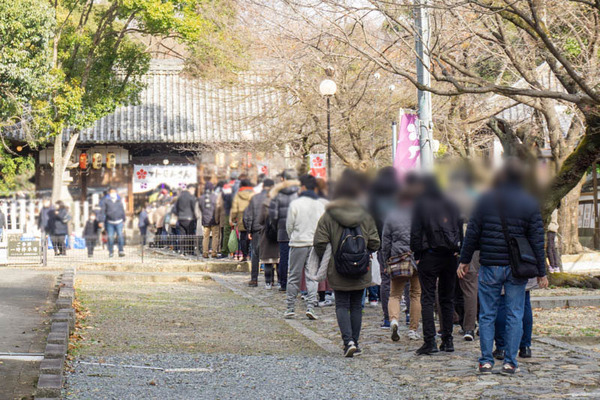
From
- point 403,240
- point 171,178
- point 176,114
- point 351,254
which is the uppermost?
point 176,114

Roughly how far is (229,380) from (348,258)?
1833 millimetres

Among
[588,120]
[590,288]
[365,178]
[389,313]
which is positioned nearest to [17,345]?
[389,313]

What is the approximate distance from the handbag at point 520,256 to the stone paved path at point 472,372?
97cm

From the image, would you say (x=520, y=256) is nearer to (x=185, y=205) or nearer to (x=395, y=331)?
(x=395, y=331)

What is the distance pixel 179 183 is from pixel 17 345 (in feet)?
14.6

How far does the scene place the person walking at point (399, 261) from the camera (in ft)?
31.5

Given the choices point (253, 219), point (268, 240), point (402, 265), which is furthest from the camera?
point (253, 219)

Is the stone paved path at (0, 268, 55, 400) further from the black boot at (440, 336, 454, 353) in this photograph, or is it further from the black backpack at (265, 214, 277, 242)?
the black boot at (440, 336, 454, 353)

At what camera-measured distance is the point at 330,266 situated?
8.94 meters

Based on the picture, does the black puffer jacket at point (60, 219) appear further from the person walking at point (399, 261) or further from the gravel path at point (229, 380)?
the person walking at point (399, 261)

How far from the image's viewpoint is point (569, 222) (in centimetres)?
2373

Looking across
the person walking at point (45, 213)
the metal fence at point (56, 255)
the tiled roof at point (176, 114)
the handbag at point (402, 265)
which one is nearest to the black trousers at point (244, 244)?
the metal fence at point (56, 255)

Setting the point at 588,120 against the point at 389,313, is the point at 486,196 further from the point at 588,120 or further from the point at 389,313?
the point at 588,120

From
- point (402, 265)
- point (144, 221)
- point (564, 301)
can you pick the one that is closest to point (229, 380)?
point (402, 265)
